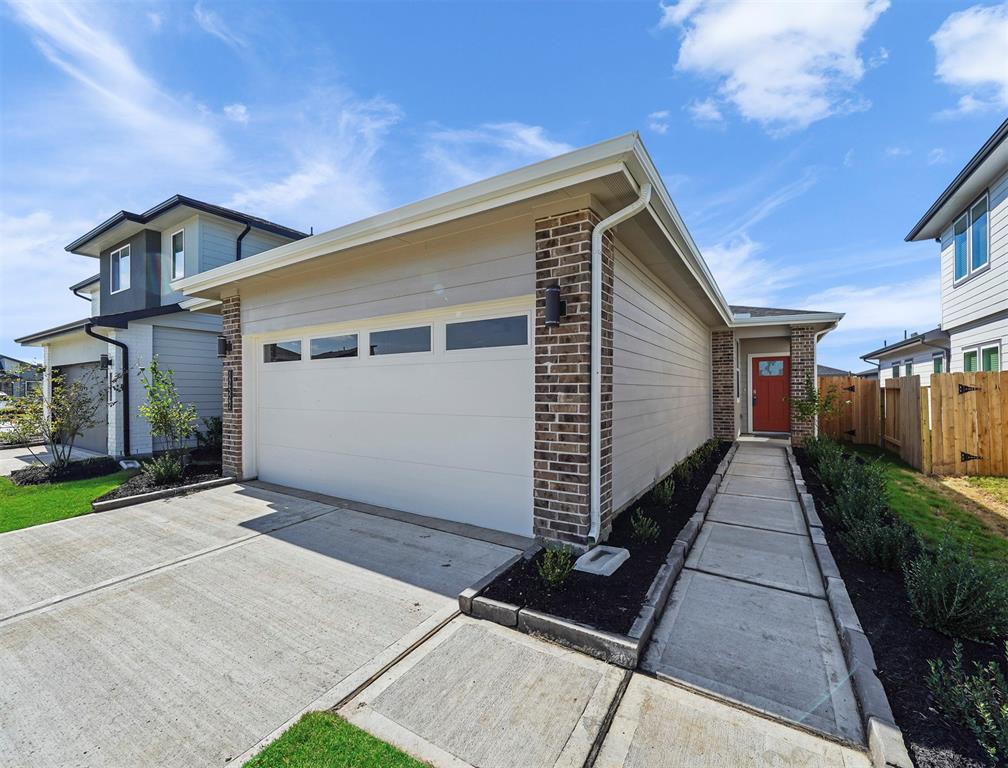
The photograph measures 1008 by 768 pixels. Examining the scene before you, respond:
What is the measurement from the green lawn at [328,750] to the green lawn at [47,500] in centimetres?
548

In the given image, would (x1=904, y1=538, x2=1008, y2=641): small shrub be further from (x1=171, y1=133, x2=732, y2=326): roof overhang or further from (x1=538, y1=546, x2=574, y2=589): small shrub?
(x1=171, y1=133, x2=732, y2=326): roof overhang

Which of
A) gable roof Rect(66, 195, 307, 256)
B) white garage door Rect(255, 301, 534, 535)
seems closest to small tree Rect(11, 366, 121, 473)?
gable roof Rect(66, 195, 307, 256)

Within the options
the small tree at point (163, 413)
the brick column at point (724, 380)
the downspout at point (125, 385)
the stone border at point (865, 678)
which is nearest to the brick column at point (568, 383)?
the stone border at point (865, 678)

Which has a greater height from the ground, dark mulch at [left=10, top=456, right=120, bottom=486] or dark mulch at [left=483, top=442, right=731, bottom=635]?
dark mulch at [left=483, top=442, right=731, bottom=635]

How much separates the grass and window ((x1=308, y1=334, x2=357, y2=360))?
6.03m

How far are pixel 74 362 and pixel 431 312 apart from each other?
38.9 feet

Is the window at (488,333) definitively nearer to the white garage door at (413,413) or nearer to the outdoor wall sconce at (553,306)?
the white garage door at (413,413)

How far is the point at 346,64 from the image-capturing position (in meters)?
6.20

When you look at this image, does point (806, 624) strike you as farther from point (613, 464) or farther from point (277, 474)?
point (277, 474)

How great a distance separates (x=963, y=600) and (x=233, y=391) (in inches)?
328

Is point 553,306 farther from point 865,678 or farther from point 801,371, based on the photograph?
point 801,371

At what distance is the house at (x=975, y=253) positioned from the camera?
848 centimetres

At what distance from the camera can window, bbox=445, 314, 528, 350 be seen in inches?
169

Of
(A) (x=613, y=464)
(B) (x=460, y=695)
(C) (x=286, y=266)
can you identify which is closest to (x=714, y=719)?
(B) (x=460, y=695)
